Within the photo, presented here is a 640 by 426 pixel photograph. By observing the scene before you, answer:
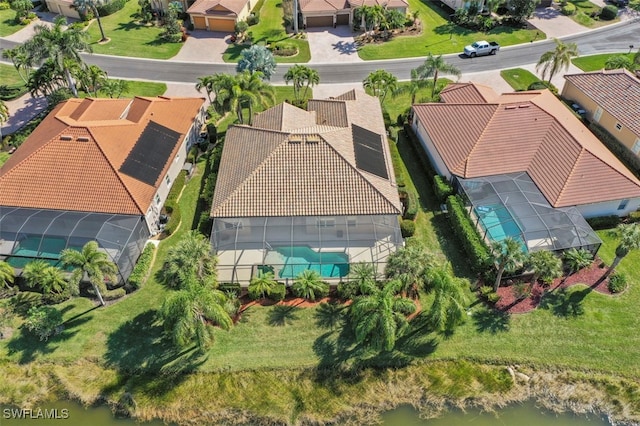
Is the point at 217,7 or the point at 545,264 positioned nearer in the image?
the point at 545,264

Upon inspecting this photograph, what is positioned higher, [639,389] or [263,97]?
[263,97]

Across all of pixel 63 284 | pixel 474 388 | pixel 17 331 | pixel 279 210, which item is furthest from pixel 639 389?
pixel 17 331

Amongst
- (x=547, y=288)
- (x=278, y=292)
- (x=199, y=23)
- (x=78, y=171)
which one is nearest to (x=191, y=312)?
(x=278, y=292)

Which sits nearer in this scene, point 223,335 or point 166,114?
point 223,335

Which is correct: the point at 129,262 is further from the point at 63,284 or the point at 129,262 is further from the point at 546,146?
the point at 546,146

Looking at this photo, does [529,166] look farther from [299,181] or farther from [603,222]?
[299,181]

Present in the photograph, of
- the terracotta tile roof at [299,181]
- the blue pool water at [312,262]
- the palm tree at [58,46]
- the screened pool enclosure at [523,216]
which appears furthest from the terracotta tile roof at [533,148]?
the palm tree at [58,46]
